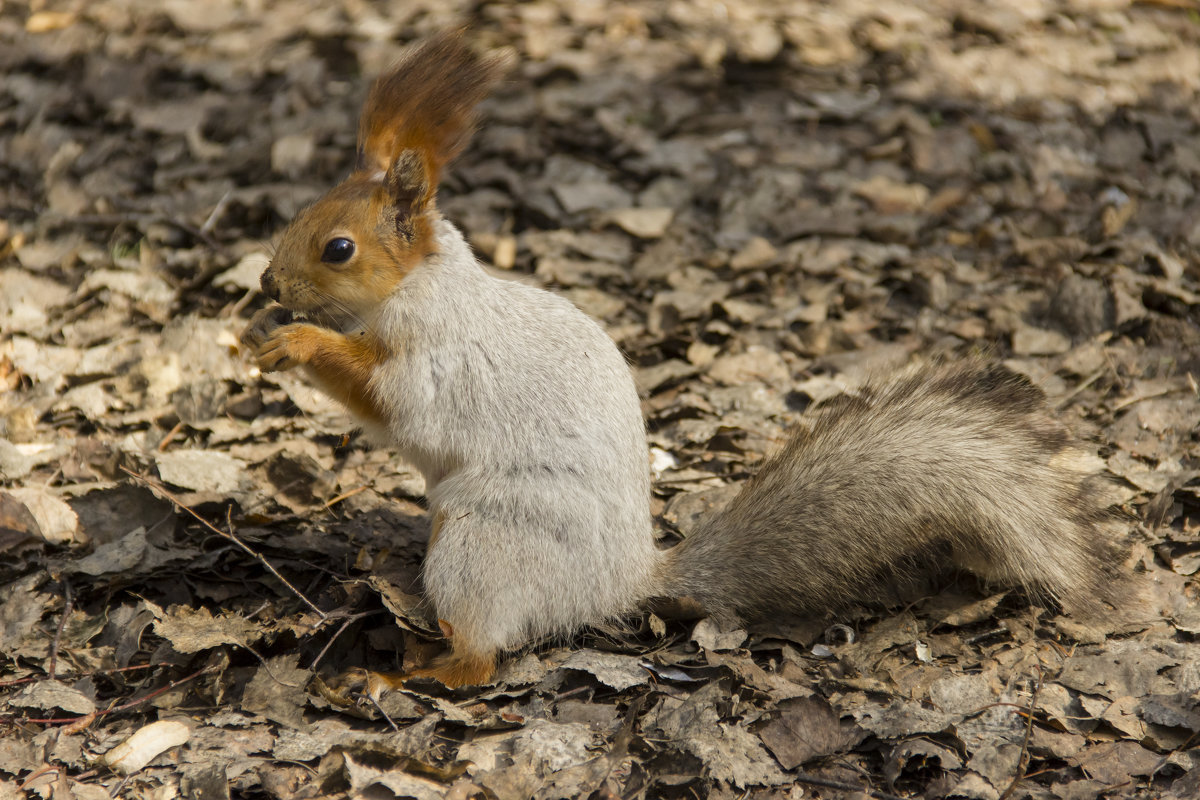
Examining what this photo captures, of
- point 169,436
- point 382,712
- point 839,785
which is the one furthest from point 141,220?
point 839,785

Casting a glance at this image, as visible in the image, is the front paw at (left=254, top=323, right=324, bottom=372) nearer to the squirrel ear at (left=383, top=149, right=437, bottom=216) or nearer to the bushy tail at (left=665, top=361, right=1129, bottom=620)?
the squirrel ear at (left=383, top=149, right=437, bottom=216)

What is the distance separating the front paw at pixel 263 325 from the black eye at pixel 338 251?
306 millimetres

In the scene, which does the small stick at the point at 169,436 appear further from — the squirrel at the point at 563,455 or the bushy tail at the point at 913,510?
the bushy tail at the point at 913,510

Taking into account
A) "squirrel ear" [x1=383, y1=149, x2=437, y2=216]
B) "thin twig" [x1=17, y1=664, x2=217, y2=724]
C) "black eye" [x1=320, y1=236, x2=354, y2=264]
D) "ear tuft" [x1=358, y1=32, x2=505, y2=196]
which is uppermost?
"ear tuft" [x1=358, y1=32, x2=505, y2=196]

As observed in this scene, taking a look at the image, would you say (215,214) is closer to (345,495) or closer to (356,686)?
(345,495)

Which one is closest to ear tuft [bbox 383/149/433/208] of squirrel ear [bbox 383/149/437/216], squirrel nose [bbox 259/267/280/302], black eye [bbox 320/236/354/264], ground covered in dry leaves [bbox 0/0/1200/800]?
squirrel ear [bbox 383/149/437/216]

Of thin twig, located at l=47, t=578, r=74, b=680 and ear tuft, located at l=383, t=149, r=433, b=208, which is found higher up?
ear tuft, located at l=383, t=149, r=433, b=208

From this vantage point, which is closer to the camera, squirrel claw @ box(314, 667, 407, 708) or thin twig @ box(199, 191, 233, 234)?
squirrel claw @ box(314, 667, 407, 708)

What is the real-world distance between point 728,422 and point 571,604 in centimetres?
158

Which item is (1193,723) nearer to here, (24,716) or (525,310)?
(525,310)

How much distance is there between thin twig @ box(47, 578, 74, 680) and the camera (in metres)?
3.17

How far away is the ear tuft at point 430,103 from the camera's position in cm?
320

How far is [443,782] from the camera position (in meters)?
2.66

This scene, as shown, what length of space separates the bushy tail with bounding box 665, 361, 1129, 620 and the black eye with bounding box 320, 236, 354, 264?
1453 mm
